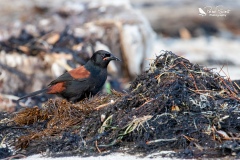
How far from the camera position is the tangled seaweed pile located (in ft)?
16.8

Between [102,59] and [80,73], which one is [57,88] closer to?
[80,73]

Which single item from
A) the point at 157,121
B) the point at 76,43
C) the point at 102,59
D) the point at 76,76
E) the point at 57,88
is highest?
the point at 76,43

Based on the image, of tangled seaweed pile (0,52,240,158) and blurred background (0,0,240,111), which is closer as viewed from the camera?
tangled seaweed pile (0,52,240,158)

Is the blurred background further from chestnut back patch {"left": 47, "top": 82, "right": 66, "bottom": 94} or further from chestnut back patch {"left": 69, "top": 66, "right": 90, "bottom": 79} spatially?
chestnut back patch {"left": 69, "top": 66, "right": 90, "bottom": 79}

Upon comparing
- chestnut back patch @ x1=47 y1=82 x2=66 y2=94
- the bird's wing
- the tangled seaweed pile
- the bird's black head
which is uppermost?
the bird's black head

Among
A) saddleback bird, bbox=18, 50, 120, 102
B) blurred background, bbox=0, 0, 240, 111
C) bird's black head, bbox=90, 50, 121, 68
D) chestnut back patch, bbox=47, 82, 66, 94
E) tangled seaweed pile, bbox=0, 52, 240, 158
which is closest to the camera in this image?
tangled seaweed pile, bbox=0, 52, 240, 158

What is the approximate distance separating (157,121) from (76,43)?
6338 millimetres

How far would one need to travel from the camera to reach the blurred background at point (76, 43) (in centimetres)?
1084

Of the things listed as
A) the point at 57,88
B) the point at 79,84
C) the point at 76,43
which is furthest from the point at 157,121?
the point at 76,43

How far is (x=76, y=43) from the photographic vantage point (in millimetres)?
11484

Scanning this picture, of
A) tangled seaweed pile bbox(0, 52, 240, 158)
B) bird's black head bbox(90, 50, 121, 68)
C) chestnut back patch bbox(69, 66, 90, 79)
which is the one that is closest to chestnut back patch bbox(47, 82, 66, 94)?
chestnut back patch bbox(69, 66, 90, 79)

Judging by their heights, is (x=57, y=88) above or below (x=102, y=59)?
below

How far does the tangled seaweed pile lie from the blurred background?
3118 mm

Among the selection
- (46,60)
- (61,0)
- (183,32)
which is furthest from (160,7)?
(46,60)
